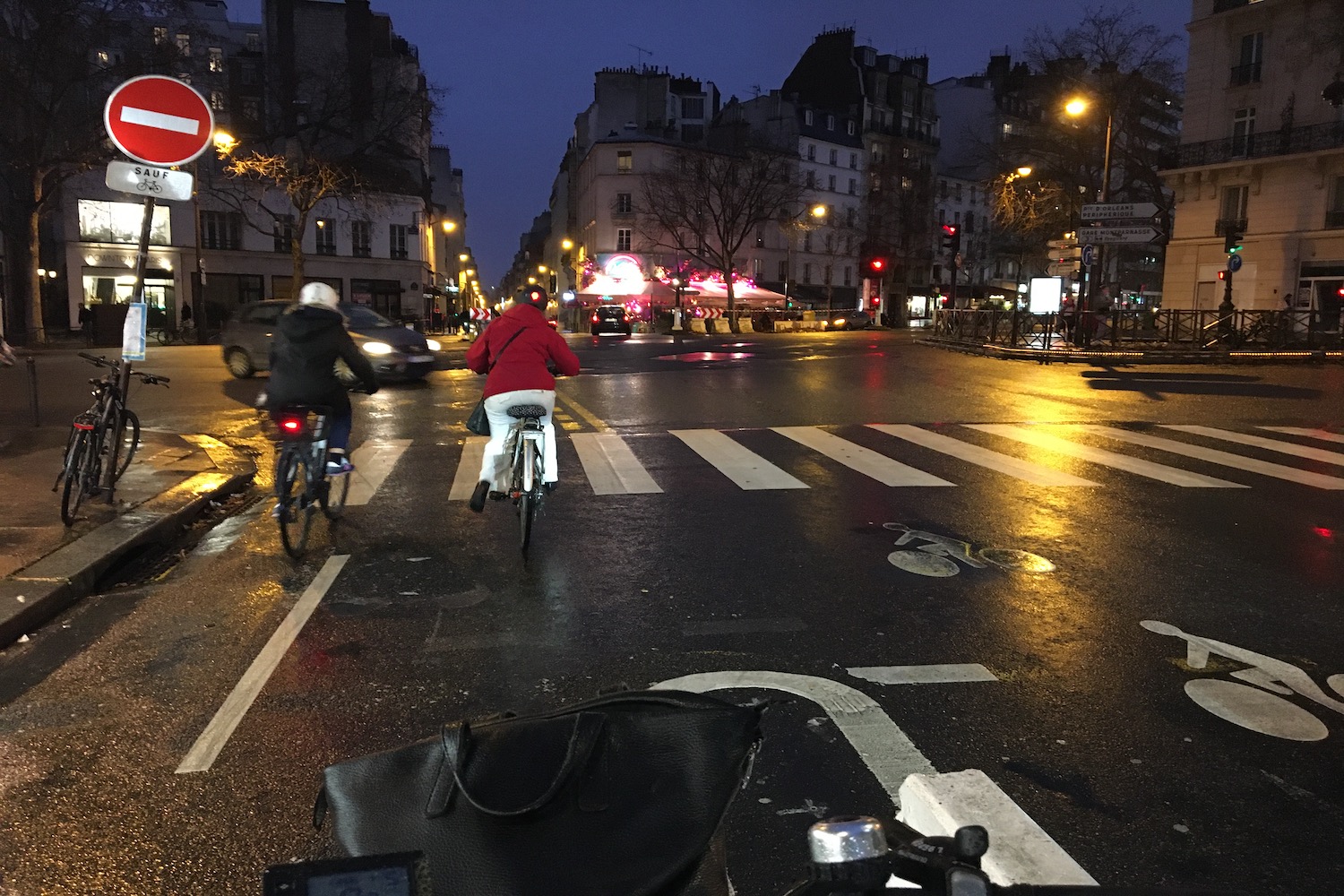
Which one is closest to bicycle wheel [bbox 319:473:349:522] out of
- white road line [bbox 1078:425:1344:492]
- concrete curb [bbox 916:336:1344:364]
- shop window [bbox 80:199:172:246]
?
white road line [bbox 1078:425:1344:492]

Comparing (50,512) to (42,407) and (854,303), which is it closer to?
(42,407)

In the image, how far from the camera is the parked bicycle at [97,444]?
22.0 feet

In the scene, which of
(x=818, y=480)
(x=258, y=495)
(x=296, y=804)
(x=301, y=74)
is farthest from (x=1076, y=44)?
(x=296, y=804)

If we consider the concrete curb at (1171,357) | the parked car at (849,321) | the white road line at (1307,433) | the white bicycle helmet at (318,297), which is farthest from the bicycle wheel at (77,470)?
the parked car at (849,321)

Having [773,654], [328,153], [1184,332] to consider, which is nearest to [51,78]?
[328,153]

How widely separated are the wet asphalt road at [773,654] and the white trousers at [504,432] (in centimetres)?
48

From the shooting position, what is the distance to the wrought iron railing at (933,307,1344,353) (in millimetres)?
28641

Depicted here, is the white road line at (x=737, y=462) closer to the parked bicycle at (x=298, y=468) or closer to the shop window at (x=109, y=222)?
the parked bicycle at (x=298, y=468)

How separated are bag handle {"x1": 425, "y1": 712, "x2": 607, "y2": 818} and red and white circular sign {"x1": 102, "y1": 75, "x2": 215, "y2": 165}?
6.46 m

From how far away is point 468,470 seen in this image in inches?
368

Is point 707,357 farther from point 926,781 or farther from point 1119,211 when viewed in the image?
point 926,781

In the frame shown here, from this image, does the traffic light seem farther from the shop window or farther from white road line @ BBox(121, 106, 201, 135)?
the shop window

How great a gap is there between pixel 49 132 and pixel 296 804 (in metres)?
38.5

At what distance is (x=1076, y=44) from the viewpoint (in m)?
41.5
